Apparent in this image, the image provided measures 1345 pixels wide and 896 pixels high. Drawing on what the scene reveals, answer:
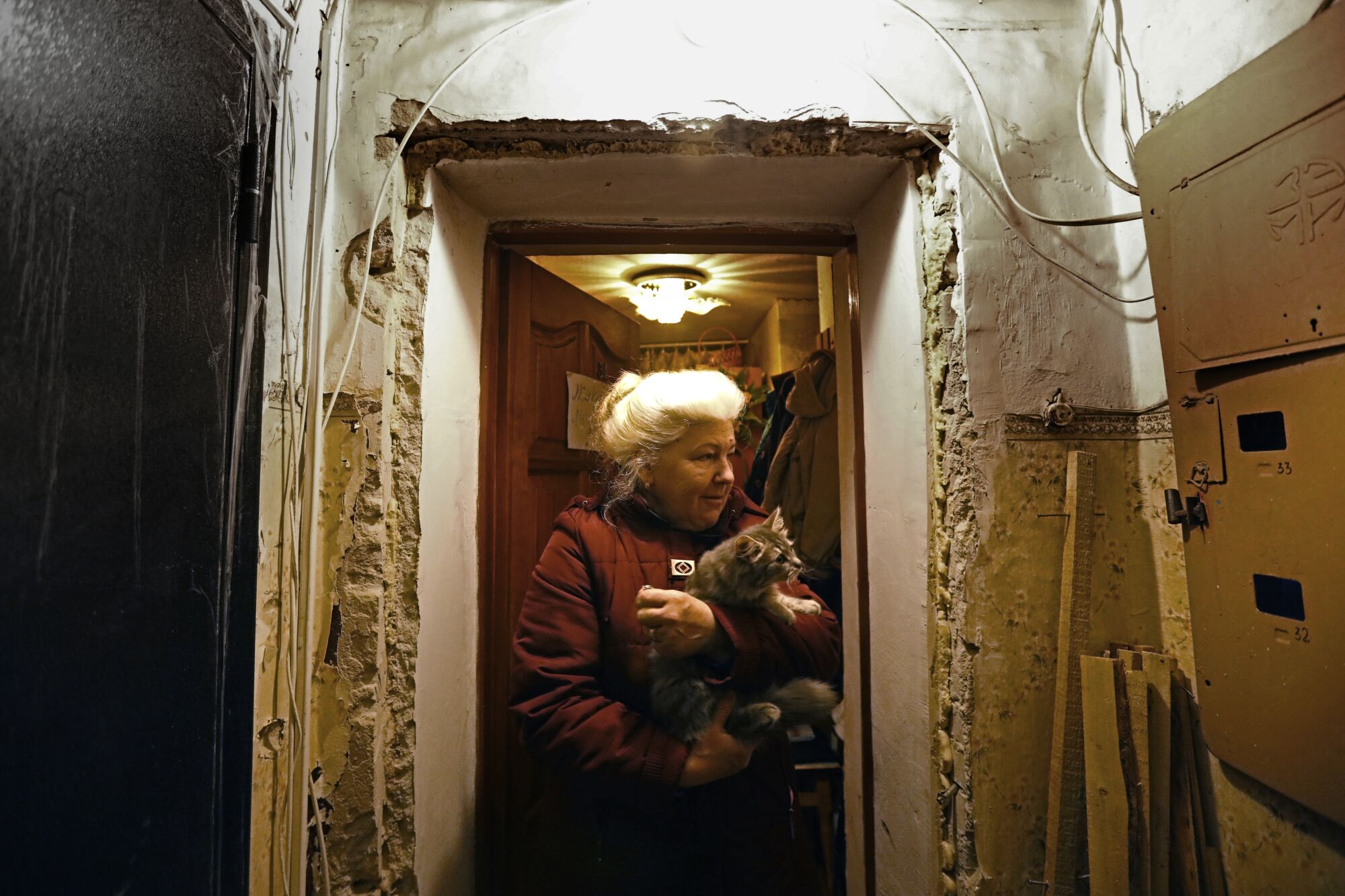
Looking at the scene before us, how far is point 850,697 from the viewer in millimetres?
1366

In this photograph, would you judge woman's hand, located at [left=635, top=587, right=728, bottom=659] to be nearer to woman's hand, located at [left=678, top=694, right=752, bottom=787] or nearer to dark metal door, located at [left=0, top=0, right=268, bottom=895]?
woman's hand, located at [left=678, top=694, right=752, bottom=787]

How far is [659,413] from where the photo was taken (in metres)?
1.40

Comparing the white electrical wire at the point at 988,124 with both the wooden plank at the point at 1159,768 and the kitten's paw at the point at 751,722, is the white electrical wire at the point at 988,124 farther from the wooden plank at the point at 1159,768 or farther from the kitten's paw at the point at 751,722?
the kitten's paw at the point at 751,722

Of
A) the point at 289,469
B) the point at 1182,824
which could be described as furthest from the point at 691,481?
the point at 1182,824

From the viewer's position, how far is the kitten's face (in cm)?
136

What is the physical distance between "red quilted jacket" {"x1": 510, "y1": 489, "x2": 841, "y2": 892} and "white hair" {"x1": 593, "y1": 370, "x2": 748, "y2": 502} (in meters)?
0.10

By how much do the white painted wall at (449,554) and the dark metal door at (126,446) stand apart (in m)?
0.30

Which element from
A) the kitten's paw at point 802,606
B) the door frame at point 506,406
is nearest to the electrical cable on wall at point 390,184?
the door frame at point 506,406

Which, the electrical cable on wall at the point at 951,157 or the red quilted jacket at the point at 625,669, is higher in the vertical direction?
the electrical cable on wall at the point at 951,157

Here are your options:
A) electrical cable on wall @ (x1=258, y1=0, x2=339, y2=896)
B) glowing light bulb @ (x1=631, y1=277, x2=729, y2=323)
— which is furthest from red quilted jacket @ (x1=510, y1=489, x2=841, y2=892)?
glowing light bulb @ (x1=631, y1=277, x2=729, y2=323)

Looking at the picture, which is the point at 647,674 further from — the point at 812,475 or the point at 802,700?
the point at 812,475

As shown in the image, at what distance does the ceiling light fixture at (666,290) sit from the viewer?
160 centimetres

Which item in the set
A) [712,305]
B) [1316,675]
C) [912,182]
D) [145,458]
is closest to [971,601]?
[1316,675]

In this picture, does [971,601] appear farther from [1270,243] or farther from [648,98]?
[648,98]
